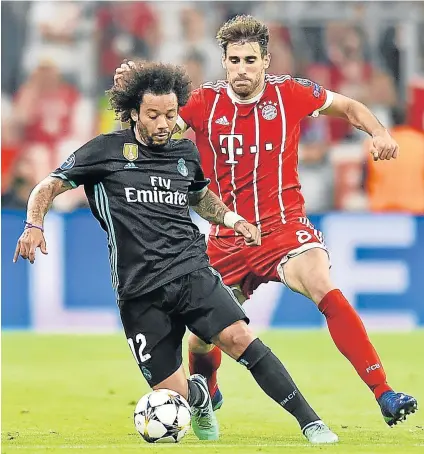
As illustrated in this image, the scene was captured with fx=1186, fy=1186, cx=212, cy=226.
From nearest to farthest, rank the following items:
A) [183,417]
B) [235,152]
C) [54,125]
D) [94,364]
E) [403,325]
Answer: [183,417]
[235,152]
[94,364]
[403,325]
[54,125]

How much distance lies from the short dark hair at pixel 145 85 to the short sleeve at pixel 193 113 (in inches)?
27.7

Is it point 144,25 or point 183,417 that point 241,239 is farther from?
point 144,25

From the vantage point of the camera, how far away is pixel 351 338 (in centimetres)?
640

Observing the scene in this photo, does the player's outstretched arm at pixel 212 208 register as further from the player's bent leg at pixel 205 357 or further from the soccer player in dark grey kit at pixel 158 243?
the player's bent leg at pixel 205 357

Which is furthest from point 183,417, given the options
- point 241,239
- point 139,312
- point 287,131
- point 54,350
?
point 54,350

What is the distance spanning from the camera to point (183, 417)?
5.81 metres

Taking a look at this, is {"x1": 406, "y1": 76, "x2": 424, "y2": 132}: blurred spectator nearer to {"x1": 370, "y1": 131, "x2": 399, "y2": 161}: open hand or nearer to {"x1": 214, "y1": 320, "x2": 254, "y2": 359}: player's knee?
{"x1": 370, "y1": 131, "x2": 399, "y2": 161}: open hand

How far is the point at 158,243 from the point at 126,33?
9267mm

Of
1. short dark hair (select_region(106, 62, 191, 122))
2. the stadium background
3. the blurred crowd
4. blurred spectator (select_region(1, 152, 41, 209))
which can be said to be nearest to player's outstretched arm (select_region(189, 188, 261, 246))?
short dark hair (select_region(106, 62, 191, 122))

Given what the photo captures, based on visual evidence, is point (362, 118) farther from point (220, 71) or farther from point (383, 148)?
point (220, 71)

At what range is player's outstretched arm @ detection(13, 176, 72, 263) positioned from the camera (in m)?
5.58

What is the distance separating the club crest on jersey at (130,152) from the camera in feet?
19.7

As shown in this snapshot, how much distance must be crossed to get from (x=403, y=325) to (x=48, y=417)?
5703 millimetres

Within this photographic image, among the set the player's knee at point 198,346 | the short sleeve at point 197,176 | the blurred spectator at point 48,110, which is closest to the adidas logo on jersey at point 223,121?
the short sleeve at point 197,176
